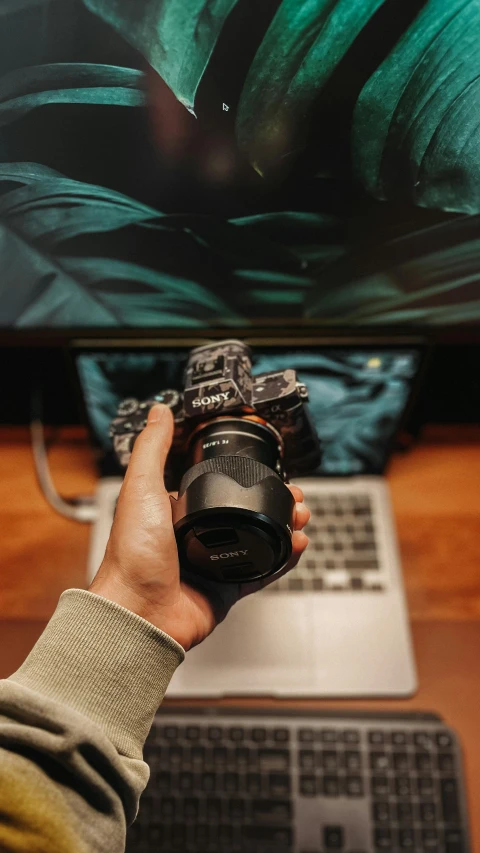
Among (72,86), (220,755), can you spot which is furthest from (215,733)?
(72,86)

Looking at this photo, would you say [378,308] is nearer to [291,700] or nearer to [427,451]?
[427,451]

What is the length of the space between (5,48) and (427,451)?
0.69m

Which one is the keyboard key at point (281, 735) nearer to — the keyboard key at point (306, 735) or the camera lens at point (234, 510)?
the keyboard key at point (306, 735)

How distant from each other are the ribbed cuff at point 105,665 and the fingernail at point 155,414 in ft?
0.54

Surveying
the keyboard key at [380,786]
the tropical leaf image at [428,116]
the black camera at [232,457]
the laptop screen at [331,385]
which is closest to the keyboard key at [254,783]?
the keyboard key at [380,786]

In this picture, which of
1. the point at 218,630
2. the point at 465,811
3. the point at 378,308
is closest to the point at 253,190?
the point at 378,308

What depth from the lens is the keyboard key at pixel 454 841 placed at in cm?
59

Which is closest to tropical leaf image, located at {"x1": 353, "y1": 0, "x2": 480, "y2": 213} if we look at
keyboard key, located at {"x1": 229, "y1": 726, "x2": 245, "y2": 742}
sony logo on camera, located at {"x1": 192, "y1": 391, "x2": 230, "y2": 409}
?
sony logo on camera, located at {"x1": 192, "y1": 391, "x2": 230, "y2": 409}

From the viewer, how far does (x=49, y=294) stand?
0.68 m

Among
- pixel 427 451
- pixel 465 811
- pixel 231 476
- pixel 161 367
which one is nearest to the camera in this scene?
pixel 231 476

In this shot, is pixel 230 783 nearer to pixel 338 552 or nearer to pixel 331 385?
pixel 338 552

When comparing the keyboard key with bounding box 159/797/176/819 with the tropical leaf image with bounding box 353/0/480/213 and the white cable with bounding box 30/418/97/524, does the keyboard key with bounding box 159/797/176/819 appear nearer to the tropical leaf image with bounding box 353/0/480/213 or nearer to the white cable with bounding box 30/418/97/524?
the white cable with bounding box 30/418/97/524

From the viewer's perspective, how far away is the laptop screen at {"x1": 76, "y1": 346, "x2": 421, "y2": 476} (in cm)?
72

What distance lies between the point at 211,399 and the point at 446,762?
444 mm
